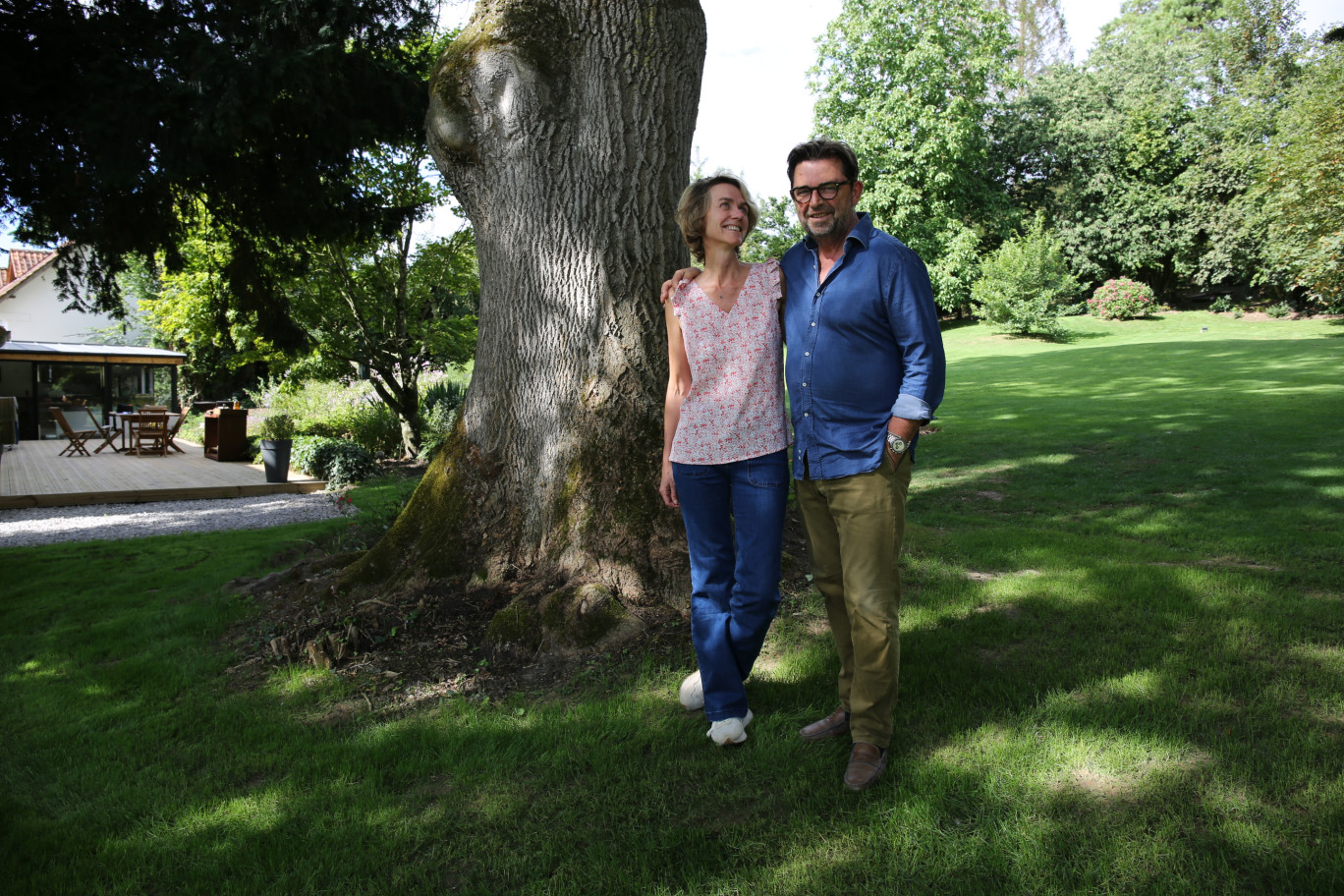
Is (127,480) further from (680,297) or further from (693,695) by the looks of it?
(680,297)

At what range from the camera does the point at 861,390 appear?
2.68 meters

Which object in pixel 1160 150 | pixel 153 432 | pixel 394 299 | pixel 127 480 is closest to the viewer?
pixel 127 480

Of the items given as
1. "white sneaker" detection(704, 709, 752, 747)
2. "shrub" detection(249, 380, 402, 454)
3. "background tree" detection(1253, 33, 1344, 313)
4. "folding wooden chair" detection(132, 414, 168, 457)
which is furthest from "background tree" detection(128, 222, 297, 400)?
"background tree" detection(1253, 33, 1344, 313)

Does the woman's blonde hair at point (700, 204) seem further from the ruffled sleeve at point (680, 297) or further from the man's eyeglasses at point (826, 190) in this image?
the man's eyeglasses at point (826, 190)

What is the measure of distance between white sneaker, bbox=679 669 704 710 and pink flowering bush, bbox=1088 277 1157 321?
120 feet

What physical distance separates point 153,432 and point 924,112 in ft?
104

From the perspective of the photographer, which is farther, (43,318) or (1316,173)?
(43,318)

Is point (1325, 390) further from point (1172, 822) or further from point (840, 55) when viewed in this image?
point (840, 55)

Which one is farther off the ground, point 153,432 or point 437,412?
point 437,412

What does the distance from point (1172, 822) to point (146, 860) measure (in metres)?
3.05

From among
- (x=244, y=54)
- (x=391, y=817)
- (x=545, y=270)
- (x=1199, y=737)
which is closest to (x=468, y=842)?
(x=391, y=817)

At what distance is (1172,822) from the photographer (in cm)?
240

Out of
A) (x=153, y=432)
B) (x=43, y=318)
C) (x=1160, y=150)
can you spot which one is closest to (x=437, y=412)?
(x=153, y=432)

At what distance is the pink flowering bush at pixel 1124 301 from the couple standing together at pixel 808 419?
36548mm
